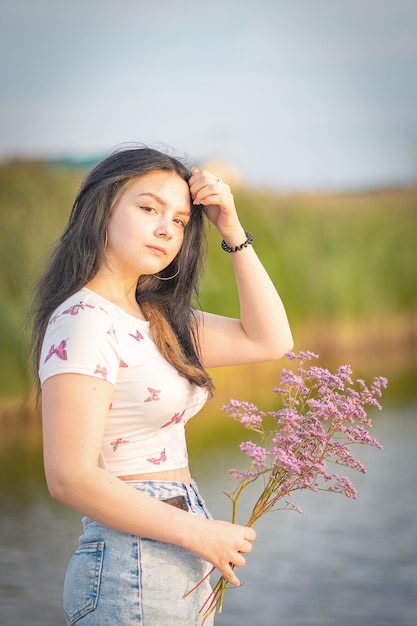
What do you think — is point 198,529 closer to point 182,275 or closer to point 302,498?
point 182,275

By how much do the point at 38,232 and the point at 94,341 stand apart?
14.6ft

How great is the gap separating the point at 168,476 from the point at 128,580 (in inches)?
5.6

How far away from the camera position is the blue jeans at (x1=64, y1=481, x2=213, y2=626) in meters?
1.24

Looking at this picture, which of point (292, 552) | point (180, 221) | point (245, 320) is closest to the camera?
point (180, 221)

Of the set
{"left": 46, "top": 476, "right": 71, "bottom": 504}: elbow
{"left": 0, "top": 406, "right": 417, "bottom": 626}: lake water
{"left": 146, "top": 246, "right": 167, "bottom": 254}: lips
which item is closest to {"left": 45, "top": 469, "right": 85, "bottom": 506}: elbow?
{"left": 46, "top": 476, "right": 71, "bottom": 504}: elbow

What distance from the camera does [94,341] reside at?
1.21m

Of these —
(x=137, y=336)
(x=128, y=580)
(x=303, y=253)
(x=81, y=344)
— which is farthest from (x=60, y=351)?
(x=303, y=253)

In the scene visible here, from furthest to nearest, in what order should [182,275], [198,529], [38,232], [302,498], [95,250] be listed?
[38,232]
[302,498]
[182,275]
[95,250]
[198,529]

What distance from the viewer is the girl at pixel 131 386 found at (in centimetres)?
117

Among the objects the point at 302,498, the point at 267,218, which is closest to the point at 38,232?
the point at 302,498

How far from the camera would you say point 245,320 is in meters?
1.51

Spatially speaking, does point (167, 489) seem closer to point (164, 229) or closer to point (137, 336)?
point (137, 336)

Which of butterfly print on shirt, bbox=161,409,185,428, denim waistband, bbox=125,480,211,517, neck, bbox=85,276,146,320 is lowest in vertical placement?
denim waistband, bbox=125,480,211,517

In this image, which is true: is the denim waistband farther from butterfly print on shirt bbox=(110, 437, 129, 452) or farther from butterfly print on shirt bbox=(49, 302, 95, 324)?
butterfly print on shirt bbox=(49, 302, 95, 324)
